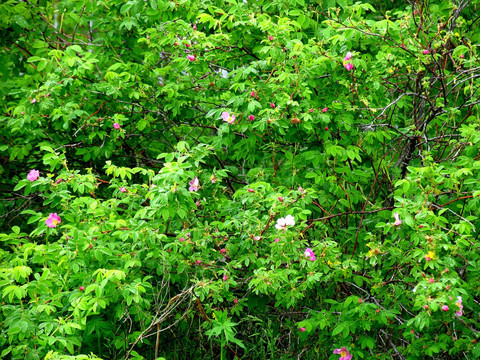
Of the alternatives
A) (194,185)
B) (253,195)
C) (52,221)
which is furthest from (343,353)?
(52,221)

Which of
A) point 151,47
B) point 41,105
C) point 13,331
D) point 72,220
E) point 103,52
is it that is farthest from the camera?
point 103,52

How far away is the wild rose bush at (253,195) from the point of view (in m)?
2.89

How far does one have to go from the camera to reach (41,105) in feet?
11.6

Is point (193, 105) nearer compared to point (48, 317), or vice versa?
point (48, 317)

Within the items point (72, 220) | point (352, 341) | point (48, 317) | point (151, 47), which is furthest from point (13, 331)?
point (151, 47)

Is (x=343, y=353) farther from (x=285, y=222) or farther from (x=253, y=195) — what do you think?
(x=253, y=195)

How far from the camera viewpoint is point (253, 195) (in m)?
3.15

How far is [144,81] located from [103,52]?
562 mm

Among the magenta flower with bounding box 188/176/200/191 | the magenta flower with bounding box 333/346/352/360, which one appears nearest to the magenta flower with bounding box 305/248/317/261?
the magenta flower with bounding box 333/346/352/360

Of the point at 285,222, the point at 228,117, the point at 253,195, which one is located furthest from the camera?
the point at 228,117

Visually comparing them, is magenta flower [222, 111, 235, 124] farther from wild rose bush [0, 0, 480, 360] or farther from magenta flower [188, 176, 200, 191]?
magenta flower [188, 176, 200, 191]

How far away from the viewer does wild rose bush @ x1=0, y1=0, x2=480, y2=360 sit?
9.50 feet

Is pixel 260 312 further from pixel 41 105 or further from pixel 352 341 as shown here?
pixel 41 105

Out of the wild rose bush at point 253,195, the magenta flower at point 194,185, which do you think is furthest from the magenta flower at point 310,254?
the magenta flower at point 194,185
